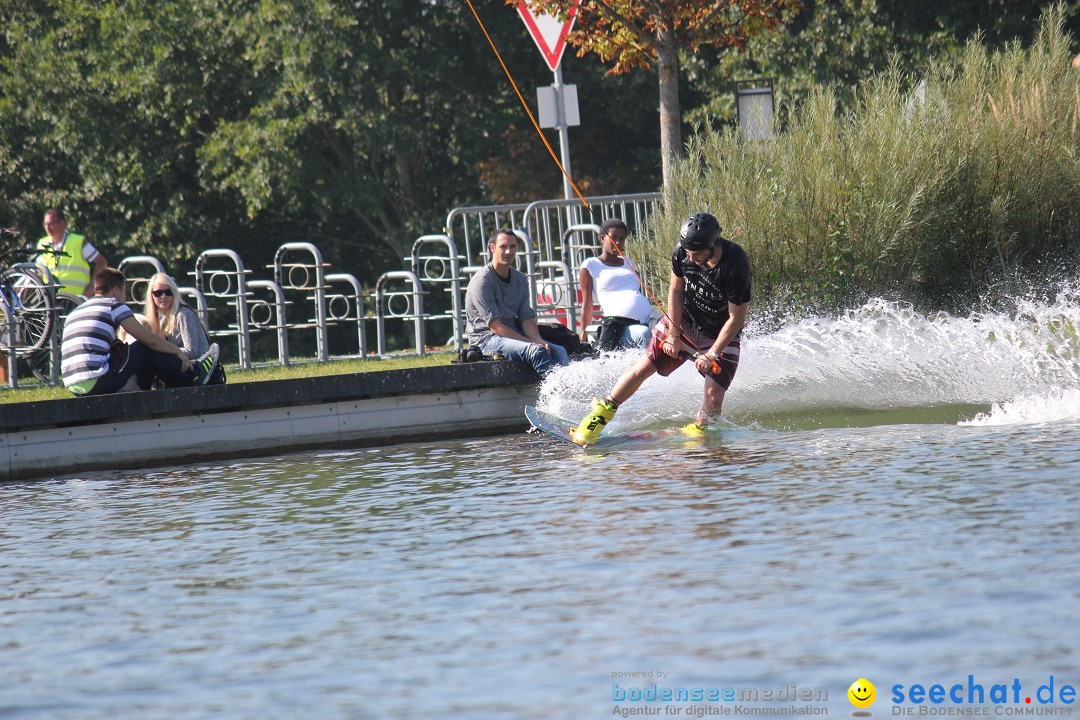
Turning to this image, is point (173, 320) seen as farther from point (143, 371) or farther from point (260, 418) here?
point (260, 418)

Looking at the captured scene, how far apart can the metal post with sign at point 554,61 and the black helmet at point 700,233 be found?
4414 millimetres

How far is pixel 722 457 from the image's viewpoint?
9.80 metres

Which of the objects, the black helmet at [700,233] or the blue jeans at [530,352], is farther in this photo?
the blue jeans at [530,352]

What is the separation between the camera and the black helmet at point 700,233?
401 inches

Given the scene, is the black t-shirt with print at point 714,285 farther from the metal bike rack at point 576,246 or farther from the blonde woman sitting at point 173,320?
the blonde woman sitting at point 173,320

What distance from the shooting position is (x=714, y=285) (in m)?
10.5

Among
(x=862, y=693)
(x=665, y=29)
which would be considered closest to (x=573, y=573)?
(x=862, y=693)

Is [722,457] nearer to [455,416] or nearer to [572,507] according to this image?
[572,507]

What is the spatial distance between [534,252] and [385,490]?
5.37 meters

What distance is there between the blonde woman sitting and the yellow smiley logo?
8179 millimetres

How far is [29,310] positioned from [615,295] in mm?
5229

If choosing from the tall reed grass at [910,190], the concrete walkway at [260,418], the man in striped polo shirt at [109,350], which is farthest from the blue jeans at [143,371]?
the tall reed grass at [910,190]

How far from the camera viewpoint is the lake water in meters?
5.04

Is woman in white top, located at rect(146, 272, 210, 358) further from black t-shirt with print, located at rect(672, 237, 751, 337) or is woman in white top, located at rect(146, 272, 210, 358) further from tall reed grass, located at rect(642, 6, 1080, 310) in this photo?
tall reed grass, located at rect(642, 6, 1080, 310)
